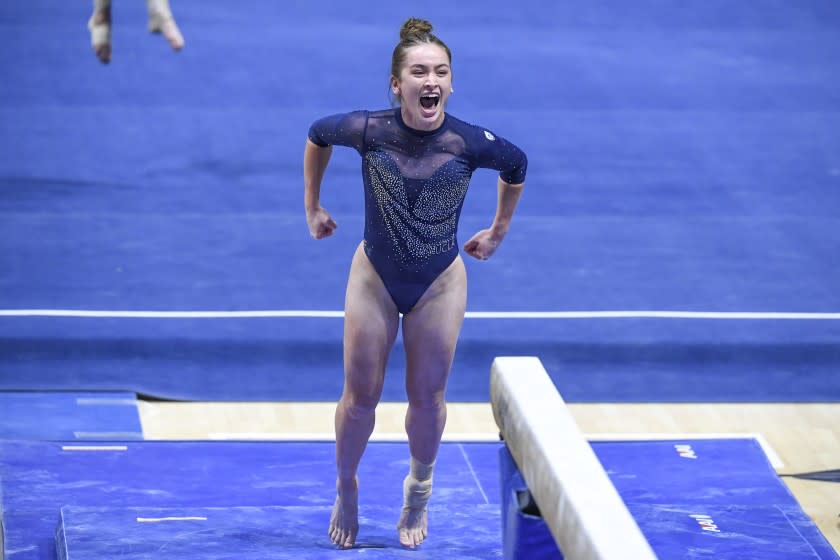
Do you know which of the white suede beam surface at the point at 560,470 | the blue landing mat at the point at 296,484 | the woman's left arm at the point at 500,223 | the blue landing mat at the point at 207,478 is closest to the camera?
the white suede beam surface at the point at 560,470

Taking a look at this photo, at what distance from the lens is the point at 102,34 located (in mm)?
4000

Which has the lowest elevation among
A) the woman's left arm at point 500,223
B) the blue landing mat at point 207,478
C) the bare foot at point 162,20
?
the blue landing mat at point 207,478

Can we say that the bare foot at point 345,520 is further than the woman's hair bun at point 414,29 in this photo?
Yes

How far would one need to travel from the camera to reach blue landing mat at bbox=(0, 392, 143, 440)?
5.79m

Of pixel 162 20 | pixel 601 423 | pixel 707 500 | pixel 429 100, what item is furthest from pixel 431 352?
pixel 601 423

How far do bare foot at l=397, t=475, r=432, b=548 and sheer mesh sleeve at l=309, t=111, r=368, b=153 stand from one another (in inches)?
44.1

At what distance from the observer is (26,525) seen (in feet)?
15.6

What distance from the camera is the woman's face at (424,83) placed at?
4.04m

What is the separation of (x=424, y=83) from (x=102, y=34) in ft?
3.03

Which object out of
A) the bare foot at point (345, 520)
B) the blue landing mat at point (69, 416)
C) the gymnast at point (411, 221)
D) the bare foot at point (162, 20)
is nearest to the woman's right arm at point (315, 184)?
the gymnast at point (411, 221)

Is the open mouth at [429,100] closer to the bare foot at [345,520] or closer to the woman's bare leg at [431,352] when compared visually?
the woman's bare leg at [431,352]

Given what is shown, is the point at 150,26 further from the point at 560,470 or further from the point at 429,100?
the point at 560,470

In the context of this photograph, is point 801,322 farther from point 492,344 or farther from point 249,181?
point 249,181

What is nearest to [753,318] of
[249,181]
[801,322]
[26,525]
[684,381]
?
[801,322]
